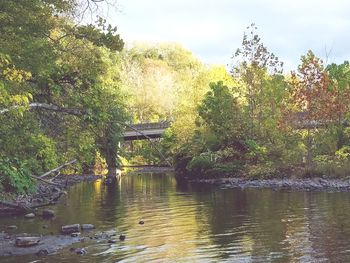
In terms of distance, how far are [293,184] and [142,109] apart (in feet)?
159

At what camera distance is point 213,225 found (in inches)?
720

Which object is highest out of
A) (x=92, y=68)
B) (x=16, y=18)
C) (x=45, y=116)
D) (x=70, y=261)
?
(x=16, y=18)

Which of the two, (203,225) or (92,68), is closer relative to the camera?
(92,68)

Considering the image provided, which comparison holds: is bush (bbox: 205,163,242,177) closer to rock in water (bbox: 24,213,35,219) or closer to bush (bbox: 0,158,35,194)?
rock in water (bbox: 24,213,35,219)

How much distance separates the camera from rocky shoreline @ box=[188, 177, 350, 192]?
29.4 m

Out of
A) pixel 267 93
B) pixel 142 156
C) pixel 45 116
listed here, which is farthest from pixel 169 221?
pixel 142 156

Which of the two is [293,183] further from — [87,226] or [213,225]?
[87,226]

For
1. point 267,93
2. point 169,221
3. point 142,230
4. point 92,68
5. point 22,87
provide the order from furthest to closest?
1. point 267,93
2. point 169,221
3. point 142,230
4. point 92,68
5. point 22,87

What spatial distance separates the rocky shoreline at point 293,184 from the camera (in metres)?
29.4

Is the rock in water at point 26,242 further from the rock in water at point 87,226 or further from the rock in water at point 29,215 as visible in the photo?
the rock in water at point 29,215

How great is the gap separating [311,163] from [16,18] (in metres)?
25.6

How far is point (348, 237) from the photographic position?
14.8 metres

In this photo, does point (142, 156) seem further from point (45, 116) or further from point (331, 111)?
point (45, 116)

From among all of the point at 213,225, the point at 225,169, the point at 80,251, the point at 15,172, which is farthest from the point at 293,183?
the point at 15,172
